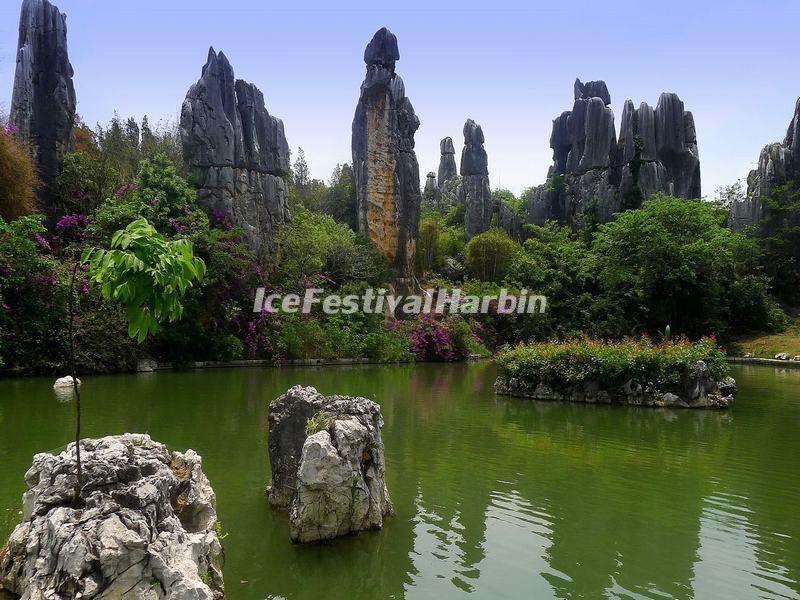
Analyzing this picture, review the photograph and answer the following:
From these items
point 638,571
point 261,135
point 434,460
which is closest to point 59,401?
point 434,460

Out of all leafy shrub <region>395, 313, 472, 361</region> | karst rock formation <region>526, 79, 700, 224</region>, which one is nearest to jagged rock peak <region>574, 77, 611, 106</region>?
karst rock formation <region>526, 79, 700, 224</region>

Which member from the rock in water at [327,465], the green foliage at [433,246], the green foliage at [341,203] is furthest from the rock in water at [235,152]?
the rock in water at [327,465]

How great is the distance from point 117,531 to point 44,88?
23430mm

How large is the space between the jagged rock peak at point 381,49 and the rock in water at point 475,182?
10687 mm

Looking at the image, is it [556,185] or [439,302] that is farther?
[556,185]

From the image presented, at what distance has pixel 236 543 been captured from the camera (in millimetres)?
A: 4621

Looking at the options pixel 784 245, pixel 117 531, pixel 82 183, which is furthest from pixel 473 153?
pixel 117 531

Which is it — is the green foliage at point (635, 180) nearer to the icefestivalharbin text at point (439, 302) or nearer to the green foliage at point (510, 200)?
the green foliage at point (510, 200)

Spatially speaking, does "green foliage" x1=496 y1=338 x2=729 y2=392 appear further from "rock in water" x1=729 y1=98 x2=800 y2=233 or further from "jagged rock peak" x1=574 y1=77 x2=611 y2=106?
"jagged rock peak" x1=574 y1=77 x2=611 y2=106

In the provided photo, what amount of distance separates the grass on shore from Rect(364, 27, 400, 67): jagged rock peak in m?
20.1

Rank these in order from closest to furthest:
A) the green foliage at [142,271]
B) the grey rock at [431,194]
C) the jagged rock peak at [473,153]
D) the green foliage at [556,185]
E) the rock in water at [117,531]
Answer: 1. the rock in water at [117,531]
2. the green foliage at [142,271]
3. the green foliage at [556,185]
4. the jagged rock peak at [473,153]
5. the grey rock at [431,194]

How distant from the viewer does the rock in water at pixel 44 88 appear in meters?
21.4

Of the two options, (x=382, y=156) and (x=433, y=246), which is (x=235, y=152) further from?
(x=433, y=246)

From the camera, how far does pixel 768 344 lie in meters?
25.2
